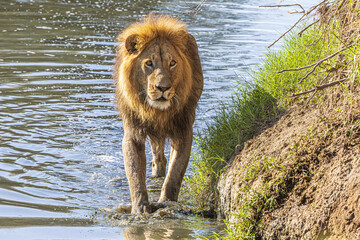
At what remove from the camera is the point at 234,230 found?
14.3 feet

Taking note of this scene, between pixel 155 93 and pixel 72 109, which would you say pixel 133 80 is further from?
pixel 72 109

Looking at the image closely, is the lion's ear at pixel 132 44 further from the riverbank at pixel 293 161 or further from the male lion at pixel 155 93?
the riverbank at pixel 293 161

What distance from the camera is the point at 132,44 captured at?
5.13 meters

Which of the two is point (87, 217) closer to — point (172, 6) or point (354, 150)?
point (354, 150)

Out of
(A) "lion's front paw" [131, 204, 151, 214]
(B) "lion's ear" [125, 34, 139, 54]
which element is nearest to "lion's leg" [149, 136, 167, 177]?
(A) "lion's front paw" [131, 204, 151, 214]

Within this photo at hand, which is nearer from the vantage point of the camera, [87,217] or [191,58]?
[87,217]

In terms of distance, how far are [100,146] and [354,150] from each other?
3820mm

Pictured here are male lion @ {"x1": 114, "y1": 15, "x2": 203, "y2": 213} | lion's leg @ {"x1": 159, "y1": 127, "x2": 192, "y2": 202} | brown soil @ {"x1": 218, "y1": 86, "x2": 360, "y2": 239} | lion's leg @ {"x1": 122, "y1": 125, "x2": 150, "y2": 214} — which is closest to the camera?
brown soil @ {"x1": 218, "y1": 86, "x2": 360, "y2": 239}

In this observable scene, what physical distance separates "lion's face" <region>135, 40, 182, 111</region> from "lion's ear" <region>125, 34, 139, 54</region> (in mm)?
117

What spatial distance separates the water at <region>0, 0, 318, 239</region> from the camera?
4.92 meters

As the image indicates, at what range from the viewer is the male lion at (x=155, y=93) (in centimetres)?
499

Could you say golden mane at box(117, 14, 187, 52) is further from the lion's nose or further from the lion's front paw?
the lion's front paw

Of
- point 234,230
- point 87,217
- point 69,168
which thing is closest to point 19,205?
point 87,217

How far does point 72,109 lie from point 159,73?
3757 millimetres
